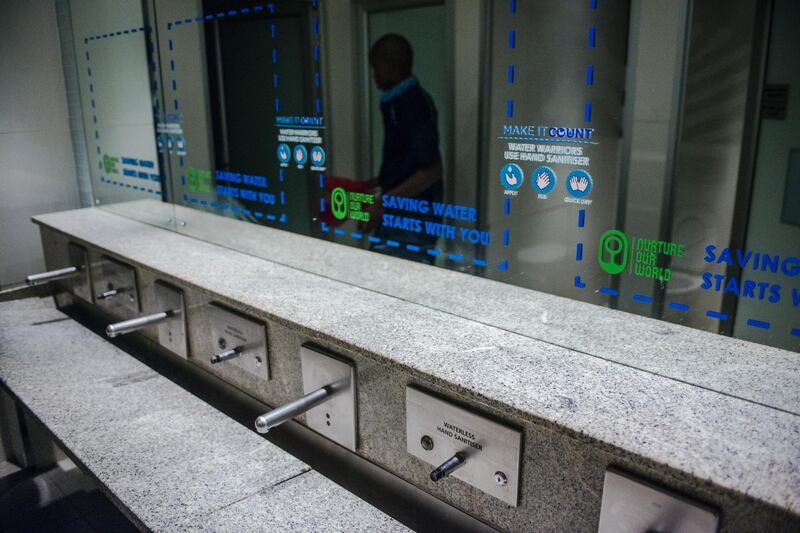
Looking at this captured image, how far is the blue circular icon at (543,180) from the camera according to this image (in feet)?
2.21

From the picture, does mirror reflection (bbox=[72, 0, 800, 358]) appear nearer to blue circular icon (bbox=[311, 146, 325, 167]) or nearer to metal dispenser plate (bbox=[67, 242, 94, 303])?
blue circular icon (bbox=[311, 146, 325, 167])

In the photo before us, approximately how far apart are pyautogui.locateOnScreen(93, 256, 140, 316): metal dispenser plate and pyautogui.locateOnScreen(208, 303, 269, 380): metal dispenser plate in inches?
12.5

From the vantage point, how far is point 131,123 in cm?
144

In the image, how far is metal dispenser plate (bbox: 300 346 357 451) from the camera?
83cm

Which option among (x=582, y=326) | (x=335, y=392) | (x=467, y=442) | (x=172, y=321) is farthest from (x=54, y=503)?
(x=582, y=326)

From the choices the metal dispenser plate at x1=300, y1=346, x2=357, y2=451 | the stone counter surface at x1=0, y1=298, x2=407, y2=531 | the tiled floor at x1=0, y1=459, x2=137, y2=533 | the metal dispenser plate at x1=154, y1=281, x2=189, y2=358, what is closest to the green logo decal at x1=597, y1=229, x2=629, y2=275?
the metal dispenser plate at x1=300, y1=346, x2=357, y2=451

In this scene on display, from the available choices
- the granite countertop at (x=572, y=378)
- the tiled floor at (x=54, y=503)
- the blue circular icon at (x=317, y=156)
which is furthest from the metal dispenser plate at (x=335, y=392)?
the tiled floor at (x=54, y=503)

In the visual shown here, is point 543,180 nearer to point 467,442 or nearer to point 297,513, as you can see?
point 467,442

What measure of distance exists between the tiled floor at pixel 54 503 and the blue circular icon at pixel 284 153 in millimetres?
907

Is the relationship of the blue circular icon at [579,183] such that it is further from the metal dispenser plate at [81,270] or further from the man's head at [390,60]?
the metal dispenser plate at [81,270]

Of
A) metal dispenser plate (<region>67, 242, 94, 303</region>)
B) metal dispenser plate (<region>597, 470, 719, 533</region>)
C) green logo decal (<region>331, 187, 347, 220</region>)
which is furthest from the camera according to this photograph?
metal dispenser plate (<region>67, 242, 94, 303</region>)

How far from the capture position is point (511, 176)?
2.33 feet

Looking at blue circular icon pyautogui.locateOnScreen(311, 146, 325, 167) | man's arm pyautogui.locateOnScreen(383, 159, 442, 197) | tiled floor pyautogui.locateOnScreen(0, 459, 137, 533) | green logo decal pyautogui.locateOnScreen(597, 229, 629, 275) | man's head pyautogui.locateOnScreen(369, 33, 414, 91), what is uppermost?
man's head pyautogui.locateOnScreen(369, 33, 414, 91)

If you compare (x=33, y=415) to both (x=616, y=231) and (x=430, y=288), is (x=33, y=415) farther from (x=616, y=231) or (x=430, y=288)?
(x=616, y=231)
